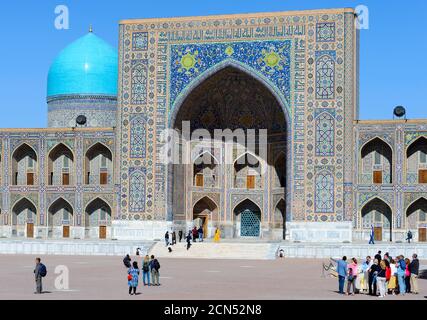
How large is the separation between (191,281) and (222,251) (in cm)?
1004

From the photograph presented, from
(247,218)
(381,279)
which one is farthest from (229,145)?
(381,279)

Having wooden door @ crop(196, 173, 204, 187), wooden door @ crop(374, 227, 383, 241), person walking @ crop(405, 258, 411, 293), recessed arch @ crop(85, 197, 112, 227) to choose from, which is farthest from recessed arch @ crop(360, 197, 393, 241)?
person walking @ crop(405, 258, 411, 293)

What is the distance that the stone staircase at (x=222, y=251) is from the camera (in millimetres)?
27859

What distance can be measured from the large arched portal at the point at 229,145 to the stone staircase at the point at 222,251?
3.52 m

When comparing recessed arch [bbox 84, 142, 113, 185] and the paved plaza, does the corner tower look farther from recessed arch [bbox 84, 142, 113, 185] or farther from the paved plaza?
the paved plaza

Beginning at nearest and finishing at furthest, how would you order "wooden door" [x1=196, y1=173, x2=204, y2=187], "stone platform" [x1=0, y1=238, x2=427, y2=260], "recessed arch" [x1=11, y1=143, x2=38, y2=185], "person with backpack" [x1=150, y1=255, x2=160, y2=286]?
"person with backpack" [x1=150, y1=255, x2=160, y2=286] < "stone platform" [x1=0, y1=238, x2=427, y2=260] < "wooden door" [x1=196, y1=173, x2=204, y2=187] < "recessed arch" [x1=11, y1=143, x2=38, y2=185]

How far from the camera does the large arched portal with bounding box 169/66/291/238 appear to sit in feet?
109

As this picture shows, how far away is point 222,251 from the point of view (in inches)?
1121

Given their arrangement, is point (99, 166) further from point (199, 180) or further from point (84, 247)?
point (84, 247)

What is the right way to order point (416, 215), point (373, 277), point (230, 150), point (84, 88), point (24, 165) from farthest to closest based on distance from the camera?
1. point (84, 88)
2. point (24, 165)
3. point (230, 150)
4. point (416, 215)
5. point (373, 277)

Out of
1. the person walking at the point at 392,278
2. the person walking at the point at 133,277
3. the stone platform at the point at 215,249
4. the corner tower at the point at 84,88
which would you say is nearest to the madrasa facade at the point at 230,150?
the stone platform at the point at 215,249

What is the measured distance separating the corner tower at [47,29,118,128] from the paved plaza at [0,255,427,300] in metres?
14.5

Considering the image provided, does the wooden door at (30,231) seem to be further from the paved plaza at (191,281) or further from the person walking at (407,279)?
the person walking at (407,279)
